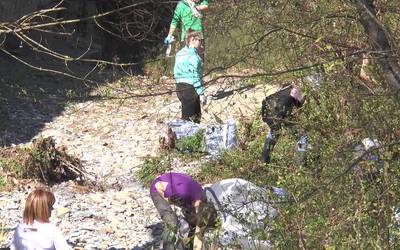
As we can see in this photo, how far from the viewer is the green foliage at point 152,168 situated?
8.37 m

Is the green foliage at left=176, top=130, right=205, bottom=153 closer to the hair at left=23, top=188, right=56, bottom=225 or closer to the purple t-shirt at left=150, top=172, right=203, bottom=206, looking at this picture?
the purple t-shirt at left=150, top=172, right=203, bottom=206

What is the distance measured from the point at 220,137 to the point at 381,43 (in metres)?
5.03

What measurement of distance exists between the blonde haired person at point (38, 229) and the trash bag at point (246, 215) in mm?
1137

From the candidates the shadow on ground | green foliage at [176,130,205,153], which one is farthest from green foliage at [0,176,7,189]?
green foliage at [176,130,205,153]

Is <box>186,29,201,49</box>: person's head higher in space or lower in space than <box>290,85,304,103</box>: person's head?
higher

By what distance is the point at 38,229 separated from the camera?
5344 mm

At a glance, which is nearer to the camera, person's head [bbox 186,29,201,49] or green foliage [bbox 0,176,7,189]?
person's head [bbox 186,29,201,49]

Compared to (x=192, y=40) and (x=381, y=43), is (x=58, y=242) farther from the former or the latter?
(x=192, y=40)

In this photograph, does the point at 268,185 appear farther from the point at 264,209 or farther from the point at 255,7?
the point at 255,7

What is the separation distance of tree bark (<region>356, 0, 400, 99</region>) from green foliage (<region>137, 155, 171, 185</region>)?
4.60m

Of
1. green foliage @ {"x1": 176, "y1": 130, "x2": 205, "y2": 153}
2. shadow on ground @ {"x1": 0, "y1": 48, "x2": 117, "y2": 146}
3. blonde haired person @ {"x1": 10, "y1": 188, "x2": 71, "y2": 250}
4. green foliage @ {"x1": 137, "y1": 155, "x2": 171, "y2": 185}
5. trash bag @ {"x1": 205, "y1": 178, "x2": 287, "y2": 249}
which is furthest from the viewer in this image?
shadow on ground @ {"x1": 0, "y1": 48, "x2": 117, "y2": 146}

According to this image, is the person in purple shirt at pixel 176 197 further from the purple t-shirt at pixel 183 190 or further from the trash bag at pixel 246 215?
the trash bag at pixel 246 215

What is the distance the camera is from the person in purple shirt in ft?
19.1

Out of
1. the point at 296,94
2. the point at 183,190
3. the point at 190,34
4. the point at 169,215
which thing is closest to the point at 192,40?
the point at 190,34
